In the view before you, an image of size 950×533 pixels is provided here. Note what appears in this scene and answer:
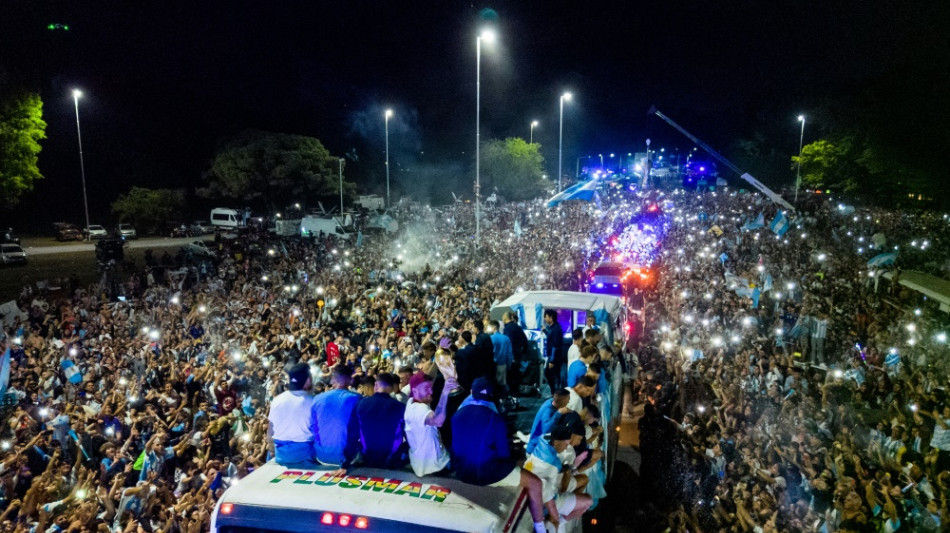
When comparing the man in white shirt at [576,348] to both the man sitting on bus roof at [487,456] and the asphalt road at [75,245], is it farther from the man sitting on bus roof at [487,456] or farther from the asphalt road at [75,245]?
the asphalt road at [75,245]

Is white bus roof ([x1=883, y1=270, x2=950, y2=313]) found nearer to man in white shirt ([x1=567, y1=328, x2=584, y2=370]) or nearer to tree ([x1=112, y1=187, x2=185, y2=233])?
man in white shirt ([x1=567, y1=328, x2=584, y2=370])

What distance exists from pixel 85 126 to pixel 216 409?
44989mm

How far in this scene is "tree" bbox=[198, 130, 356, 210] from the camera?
1697 inches

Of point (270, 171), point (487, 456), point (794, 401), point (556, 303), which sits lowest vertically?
point (794, 401)

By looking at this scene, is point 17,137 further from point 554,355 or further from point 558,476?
point 558,476

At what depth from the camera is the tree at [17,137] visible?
27031 mm

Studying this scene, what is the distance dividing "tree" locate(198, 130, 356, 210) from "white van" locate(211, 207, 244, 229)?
134 centimetres

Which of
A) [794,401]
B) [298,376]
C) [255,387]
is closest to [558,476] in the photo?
[298,376]

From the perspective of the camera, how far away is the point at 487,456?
385 centimetres

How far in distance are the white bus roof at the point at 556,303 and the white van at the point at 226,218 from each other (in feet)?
120

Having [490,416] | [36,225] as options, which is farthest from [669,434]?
[36,225]

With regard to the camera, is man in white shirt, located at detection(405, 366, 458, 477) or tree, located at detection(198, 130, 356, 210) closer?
man in white shirt, located at detection(405, 366, 458, 477)

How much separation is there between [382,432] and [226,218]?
4246 centimetres

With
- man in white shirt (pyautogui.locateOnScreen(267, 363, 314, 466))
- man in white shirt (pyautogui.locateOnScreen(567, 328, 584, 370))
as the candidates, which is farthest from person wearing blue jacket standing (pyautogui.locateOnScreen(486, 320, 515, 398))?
man in white shirt (pyautogui.locateOnScreen(267, 363, 314, 466))
